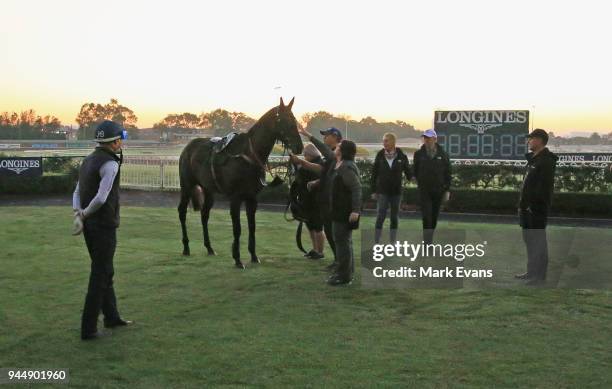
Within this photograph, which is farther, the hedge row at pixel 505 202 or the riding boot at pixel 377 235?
the hedge row at pixel 505 202

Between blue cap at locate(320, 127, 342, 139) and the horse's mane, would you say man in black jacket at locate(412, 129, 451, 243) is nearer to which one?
blue cap at locate(320, 127, 342, 139)

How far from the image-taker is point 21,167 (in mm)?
18656

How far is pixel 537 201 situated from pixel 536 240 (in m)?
0.43

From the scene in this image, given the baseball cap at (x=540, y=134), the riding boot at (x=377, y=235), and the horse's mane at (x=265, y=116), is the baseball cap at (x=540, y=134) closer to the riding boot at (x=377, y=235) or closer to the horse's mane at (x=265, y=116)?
the riding boot at (x=377, y=235)

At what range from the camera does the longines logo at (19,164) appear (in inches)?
727

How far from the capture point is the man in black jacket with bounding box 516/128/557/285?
6.88 m

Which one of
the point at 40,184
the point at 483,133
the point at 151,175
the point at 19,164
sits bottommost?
the point at 40,184

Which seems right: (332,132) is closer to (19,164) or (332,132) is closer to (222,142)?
(222,142)

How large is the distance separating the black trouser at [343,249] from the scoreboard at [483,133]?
11.5 metres

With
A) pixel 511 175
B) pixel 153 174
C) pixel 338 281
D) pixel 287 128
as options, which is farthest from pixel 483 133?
pixel 338 281

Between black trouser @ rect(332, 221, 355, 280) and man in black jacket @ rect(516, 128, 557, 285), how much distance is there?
75.9 inches

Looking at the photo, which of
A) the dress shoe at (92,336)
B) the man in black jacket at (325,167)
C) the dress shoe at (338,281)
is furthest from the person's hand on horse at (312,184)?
the dress shoe at (92,336)

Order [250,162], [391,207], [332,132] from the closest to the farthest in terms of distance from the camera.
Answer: [332,132] → [250,162] → [391,207]

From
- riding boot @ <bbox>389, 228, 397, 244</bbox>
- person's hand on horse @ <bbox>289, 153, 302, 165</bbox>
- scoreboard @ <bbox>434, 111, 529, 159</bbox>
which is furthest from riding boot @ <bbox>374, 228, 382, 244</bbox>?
scoreboard @ <bbox>434, 111, 529, 159</bbox>
